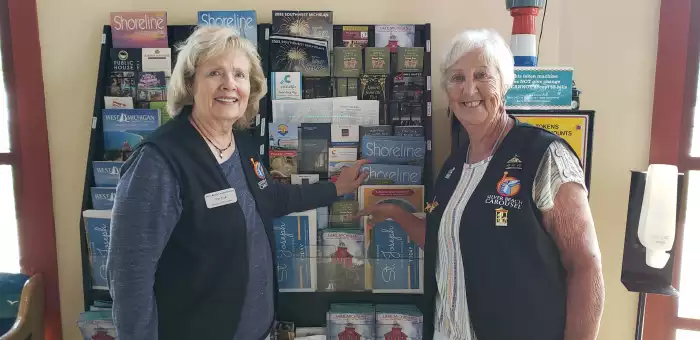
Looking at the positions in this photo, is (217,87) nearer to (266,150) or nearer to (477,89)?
(266,150)

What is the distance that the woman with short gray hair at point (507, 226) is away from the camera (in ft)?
4.25

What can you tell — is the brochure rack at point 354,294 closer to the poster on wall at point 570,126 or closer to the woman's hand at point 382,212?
the woman's hand at point 382,212

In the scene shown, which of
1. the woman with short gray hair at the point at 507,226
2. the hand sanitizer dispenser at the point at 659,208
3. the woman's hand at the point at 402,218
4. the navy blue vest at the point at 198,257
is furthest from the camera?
the woman's hand at the point at 402,218

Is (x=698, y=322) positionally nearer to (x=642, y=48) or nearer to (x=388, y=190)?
(x=642, y=48)

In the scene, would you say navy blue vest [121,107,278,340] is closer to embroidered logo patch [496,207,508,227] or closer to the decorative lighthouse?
embroidered logo patch [496,207,508,227]

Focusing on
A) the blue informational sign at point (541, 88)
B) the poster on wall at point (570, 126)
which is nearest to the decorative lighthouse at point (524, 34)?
the blue informational sign at point (541, 88)

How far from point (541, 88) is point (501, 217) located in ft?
1.95

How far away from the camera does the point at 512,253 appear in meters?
1.36

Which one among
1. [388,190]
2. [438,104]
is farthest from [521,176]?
[438,104]

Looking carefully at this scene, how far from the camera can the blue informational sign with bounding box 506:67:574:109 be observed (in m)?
1.66

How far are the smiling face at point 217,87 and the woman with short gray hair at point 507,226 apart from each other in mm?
717

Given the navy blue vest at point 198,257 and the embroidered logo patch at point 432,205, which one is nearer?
the navy blue vest at point 198,257

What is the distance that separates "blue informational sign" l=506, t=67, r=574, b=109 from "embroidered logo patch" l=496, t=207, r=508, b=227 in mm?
494

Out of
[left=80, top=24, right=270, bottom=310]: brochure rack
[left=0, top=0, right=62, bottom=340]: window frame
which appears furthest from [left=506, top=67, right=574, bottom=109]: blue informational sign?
[left=0, top=0, right=62, bottom=340]: window frame
